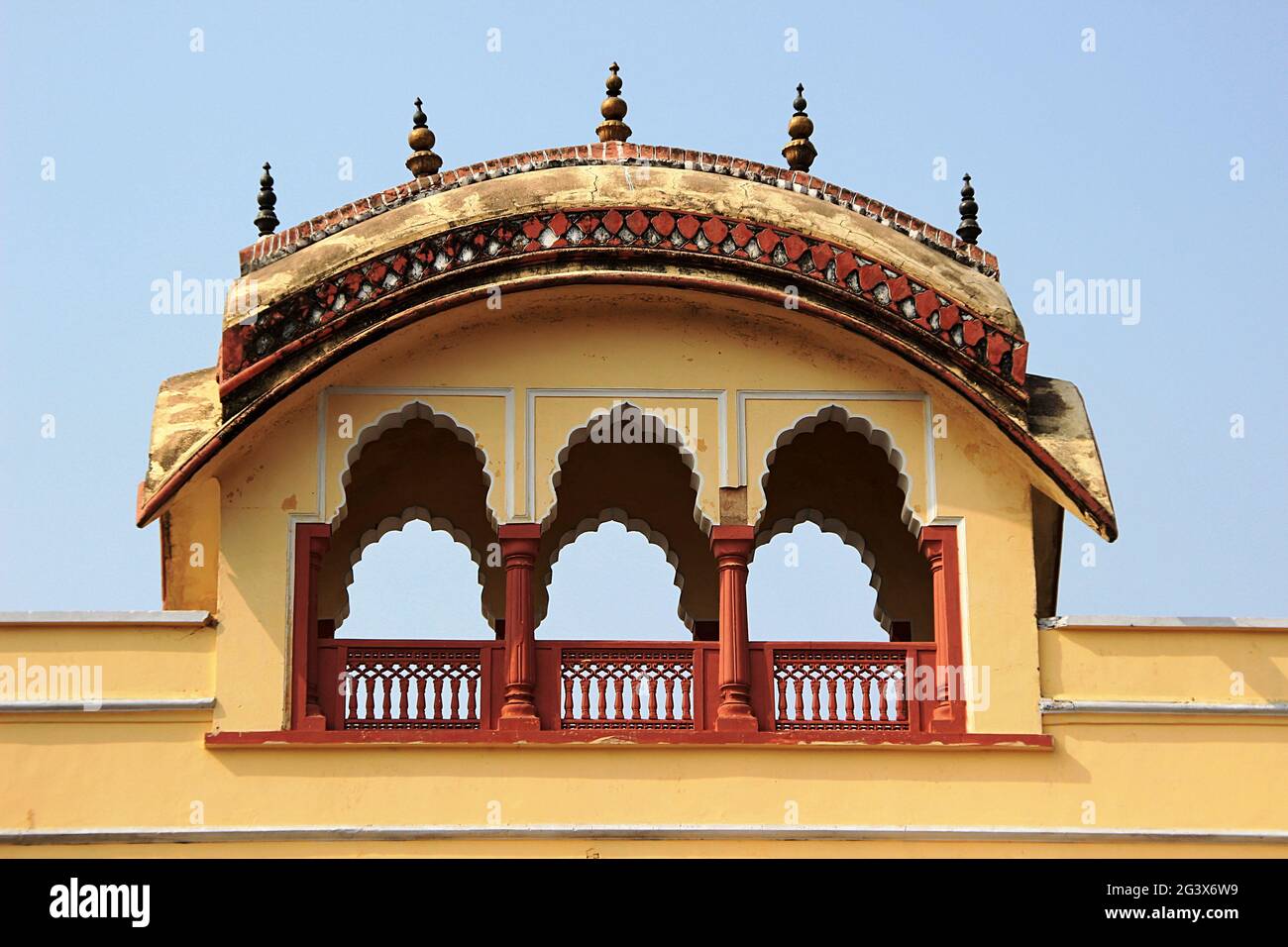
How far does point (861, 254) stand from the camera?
14273 millimetres

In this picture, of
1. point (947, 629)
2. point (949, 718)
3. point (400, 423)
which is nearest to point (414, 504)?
point (400, 423)

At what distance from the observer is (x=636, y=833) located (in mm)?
13508

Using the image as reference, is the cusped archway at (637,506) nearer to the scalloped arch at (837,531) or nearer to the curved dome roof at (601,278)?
the scalloped arch at (837,531)

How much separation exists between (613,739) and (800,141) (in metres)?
4.02

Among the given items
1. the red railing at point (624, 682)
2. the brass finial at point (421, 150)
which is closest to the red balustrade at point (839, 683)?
the red railing at point (624, 682)

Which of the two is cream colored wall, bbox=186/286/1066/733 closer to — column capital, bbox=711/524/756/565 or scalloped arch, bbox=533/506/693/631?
column capital, bbox=711/524/756/565

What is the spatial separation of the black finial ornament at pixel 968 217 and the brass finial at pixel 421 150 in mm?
3198

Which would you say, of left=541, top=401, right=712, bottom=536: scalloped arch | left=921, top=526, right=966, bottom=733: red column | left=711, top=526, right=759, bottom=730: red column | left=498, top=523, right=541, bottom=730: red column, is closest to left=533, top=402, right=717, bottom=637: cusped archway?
left=541, top=401, right=712, bottom=536: scalloped arch

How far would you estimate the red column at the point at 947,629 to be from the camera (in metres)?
14.0

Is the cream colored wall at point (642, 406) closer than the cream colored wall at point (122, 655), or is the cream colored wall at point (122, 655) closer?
the cream colored wall at point (122, 655)

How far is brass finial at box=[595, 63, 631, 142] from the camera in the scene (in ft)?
50.4

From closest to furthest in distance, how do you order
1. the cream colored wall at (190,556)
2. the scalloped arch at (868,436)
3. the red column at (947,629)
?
the red column at (947,629)
the scalloped arch at (868,436)
the cream colored wall at (190,556)
